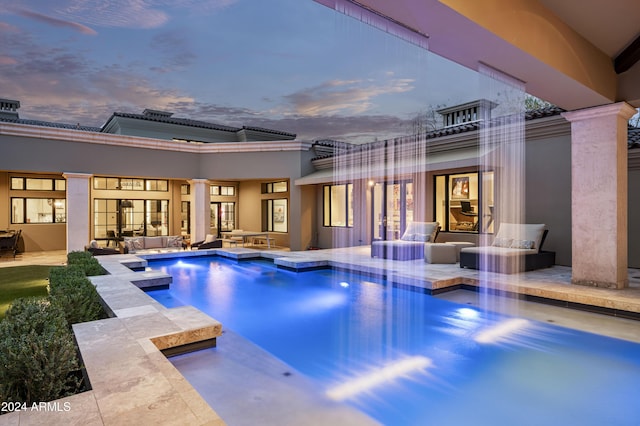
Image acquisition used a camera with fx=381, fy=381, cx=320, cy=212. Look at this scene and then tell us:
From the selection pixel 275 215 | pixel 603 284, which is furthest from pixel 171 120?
pixel 603 284

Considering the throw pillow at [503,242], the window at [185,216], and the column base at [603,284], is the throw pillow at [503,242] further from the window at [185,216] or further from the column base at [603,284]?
the window at [185,216]

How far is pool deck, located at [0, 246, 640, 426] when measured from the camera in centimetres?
236

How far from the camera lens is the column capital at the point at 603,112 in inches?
247

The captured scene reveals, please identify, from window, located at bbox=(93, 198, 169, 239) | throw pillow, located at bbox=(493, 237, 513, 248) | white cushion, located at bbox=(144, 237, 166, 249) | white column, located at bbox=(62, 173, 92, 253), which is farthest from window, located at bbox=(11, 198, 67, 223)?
throw pillow, located at bbox=(493, 237, 513, 248)

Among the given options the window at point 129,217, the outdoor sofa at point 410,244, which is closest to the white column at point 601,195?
the outdoor sofa at point 410,244

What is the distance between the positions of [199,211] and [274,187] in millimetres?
3768

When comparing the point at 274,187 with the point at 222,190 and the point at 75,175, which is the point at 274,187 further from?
the point at 75,175

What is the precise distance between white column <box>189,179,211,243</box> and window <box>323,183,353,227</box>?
5060mm

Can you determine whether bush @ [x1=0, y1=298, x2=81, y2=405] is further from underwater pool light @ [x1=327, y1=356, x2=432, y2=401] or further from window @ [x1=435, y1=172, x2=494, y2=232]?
window @ [x1=435, y1=172, x2=494, y2=232]

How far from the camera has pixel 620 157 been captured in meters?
6.43

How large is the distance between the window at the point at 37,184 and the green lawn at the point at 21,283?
626 cm

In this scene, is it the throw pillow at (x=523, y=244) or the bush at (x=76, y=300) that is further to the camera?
the throw pillow at (x=523, y=244)

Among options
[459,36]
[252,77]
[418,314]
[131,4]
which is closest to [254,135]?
[252,77]

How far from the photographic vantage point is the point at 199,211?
631 inches
